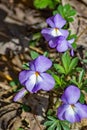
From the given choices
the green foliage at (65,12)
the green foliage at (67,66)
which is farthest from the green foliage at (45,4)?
the green foliage at (67,66)

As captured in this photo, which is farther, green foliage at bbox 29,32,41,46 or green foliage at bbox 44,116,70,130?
green foliage at bbox 29,32,41,46

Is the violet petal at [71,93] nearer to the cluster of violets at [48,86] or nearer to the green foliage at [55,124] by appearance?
the cluster of violets at [48,86]

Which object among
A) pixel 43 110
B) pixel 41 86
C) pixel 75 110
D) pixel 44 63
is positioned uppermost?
pixel 44 63

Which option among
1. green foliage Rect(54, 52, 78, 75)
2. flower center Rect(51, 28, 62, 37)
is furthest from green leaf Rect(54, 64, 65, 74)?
flower center Rect(51, 28, 62, 37)

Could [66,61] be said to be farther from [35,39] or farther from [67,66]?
[35,39]

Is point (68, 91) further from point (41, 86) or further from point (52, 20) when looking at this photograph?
point (52, 20)

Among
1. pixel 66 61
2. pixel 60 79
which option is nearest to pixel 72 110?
pixel 60 79

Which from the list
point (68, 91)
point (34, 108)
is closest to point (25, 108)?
point (34, 108)

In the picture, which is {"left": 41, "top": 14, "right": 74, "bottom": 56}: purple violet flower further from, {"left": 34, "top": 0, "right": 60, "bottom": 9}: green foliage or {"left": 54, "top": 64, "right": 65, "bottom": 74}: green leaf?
{"left": 34, "top": 0, "right": 60, "bottom": 9}: green foliage
